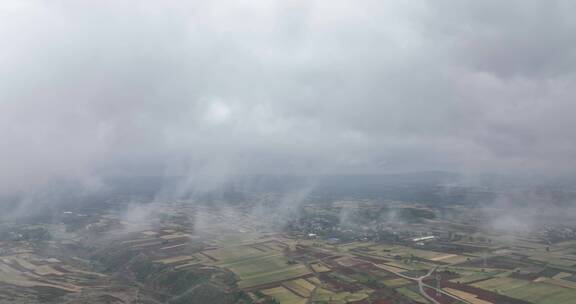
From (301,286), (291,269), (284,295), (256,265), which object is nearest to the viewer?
(284,295)

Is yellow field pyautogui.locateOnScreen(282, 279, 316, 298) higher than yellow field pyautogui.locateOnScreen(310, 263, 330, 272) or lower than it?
lower

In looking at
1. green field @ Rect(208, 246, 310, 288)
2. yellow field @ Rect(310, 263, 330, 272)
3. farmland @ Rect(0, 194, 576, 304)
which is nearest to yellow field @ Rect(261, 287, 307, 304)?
farmland @ Rect(0, 194, 576, 304)

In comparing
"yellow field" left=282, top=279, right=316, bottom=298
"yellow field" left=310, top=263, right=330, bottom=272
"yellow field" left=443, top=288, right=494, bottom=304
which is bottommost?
"yellow field" left=443, top=288, right=494, bottom=304

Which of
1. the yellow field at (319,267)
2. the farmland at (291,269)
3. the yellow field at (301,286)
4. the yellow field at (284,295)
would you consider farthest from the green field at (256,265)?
the yellow field at (284,295)

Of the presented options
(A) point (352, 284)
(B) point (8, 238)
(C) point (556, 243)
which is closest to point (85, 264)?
(B) point (8, 238)

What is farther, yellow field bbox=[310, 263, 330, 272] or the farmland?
yellow field bbox=[310, 263, 330, 272]

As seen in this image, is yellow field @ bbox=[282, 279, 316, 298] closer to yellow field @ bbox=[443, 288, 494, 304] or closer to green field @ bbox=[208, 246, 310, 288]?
green field @ bbox=[208, 246, 310, 288]

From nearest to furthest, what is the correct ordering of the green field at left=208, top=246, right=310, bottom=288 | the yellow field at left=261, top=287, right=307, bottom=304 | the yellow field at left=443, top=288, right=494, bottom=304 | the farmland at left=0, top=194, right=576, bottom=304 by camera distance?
the yellow field at left=443, top=288, right=494, bottom=304
the yellow field at left=261, top=287, right=307, bottom=304
the farmland at left=0, top=194, right=576, bottom=304
the green field at left=208, top=246, right=310, bottom=288

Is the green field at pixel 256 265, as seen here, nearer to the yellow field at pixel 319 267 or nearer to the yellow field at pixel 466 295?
the yellow field at pixel 319 267

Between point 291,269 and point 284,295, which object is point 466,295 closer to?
point 284,295

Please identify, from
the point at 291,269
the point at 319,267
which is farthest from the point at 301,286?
the point at 319,267

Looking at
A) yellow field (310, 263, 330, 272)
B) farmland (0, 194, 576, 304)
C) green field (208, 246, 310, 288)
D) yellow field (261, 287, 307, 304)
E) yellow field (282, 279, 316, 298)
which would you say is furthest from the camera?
yellow field (310, 263, 330, 272)
